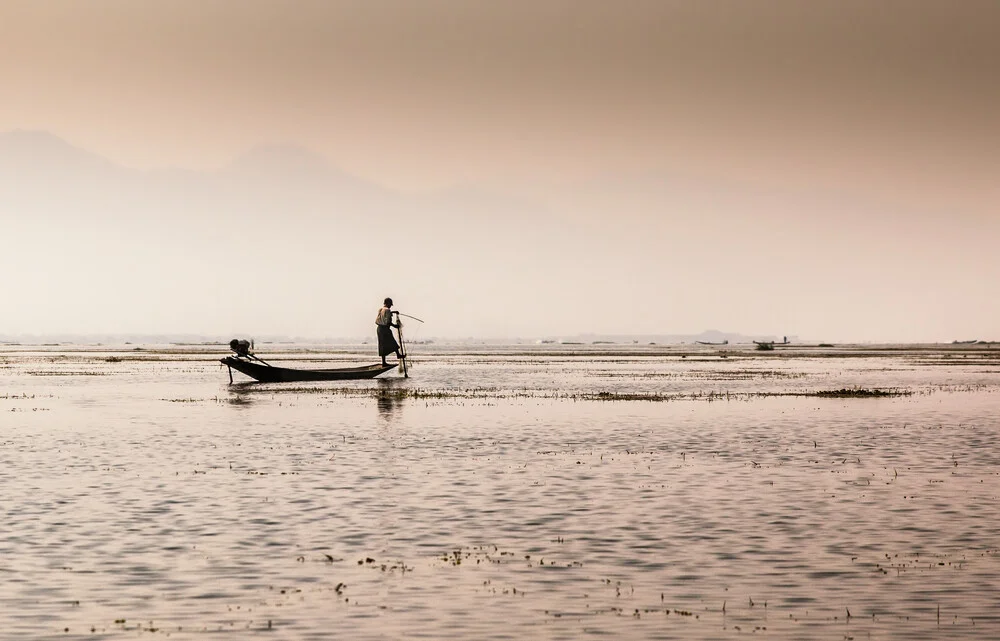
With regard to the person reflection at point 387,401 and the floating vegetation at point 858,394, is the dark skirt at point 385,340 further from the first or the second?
the floating vegetation at point 858,394

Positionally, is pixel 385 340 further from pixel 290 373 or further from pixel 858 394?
pixel 858 394

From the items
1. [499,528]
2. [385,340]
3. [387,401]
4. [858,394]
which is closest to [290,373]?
[385,340]

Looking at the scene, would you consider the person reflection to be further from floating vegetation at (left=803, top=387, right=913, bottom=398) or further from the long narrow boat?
floating vegetation at (left=803, top=387, right=913, bottom=398)

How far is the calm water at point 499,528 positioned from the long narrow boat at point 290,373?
74.0ft

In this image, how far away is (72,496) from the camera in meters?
20.5

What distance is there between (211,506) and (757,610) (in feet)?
34.4

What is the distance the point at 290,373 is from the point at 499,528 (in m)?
→ 45.3

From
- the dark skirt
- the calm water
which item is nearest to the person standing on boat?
A: the dark skirt

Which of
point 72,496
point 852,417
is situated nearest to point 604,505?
point 72,496

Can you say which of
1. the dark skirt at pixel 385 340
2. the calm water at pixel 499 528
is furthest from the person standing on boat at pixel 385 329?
the calm water at pixel 499 528

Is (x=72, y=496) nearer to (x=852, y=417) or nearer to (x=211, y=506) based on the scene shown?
(x=211, y=506)

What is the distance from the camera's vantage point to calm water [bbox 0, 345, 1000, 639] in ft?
40.5

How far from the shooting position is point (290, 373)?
61406 millimetres

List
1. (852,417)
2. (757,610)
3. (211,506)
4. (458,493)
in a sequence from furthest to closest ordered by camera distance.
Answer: (852,417) → (458,493) → (211,506) → (757,610)
